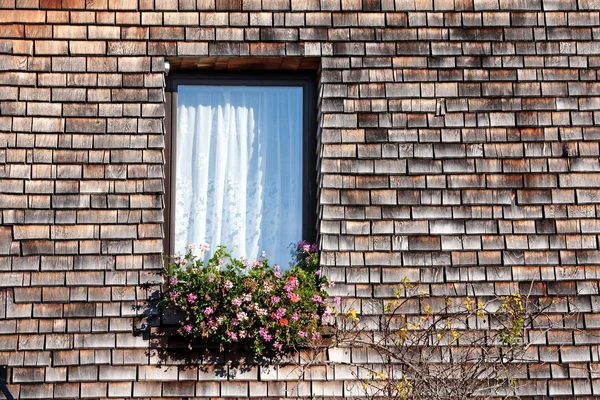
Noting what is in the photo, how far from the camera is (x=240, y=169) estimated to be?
24.3ft

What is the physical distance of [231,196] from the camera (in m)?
7.34

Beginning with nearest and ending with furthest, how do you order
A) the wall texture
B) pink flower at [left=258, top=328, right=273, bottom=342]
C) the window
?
1. pink flower at [left=258, top=328, right=273, bottom=342]
2. the wall texture
3. the window

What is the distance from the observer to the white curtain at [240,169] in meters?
7.26

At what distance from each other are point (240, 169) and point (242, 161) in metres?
0.07

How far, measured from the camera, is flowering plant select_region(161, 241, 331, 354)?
21.3 ft

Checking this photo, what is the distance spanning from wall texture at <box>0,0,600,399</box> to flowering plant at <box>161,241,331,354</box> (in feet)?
0.83

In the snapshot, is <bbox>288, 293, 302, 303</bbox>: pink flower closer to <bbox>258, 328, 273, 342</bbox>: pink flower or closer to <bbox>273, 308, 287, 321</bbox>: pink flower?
<bbox>273, 308, 287, 321</bbox>: pink flower

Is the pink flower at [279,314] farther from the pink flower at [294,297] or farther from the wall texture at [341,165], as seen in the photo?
the wall texture at [341,165]

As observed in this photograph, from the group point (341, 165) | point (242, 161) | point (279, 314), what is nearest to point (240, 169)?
point (242, 161)

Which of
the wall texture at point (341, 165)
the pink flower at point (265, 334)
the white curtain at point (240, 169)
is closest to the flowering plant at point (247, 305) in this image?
the pink flower at point (265, 334)

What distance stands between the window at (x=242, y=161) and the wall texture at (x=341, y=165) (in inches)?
13.3

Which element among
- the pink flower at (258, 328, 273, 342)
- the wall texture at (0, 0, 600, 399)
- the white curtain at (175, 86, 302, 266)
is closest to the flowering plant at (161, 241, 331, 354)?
the pink flower at (258, 328, 273, 342)

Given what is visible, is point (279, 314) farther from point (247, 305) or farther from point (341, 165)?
point (341, 165)

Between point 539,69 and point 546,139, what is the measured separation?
0.57 metres
